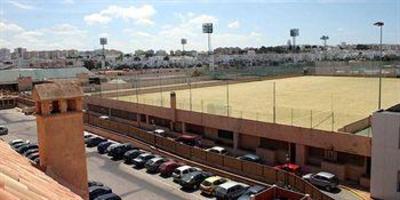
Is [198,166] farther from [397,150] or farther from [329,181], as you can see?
[397,150]

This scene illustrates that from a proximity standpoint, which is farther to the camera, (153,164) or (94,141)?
(94,141)

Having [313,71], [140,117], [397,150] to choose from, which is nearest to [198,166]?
[397,150]

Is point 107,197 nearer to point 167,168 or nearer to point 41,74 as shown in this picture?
point 167,168

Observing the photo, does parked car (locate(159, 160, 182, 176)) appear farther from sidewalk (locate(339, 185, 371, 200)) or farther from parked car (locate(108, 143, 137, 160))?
sidewalk (locate(339, 185, 371, 200))

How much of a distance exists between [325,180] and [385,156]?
4.14 metres

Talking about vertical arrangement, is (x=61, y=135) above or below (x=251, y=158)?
above

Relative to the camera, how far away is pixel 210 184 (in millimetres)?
27734

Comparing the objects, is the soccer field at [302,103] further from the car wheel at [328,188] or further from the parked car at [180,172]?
the parked car at [180,172]

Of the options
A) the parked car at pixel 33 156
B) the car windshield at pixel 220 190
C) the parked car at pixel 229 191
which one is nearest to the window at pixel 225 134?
the parked car at pixel 229 191

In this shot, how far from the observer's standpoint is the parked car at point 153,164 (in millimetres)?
32406

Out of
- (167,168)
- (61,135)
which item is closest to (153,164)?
(167,168)

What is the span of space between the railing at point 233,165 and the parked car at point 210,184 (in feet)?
7.38

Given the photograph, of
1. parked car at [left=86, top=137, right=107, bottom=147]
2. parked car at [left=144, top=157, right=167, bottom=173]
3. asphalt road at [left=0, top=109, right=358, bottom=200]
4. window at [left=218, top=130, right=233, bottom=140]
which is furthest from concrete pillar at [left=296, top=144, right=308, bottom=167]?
parked car at [left=86, top=137, right=107, bottom=147]

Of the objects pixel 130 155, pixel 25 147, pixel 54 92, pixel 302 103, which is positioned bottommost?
pixel 130 155
